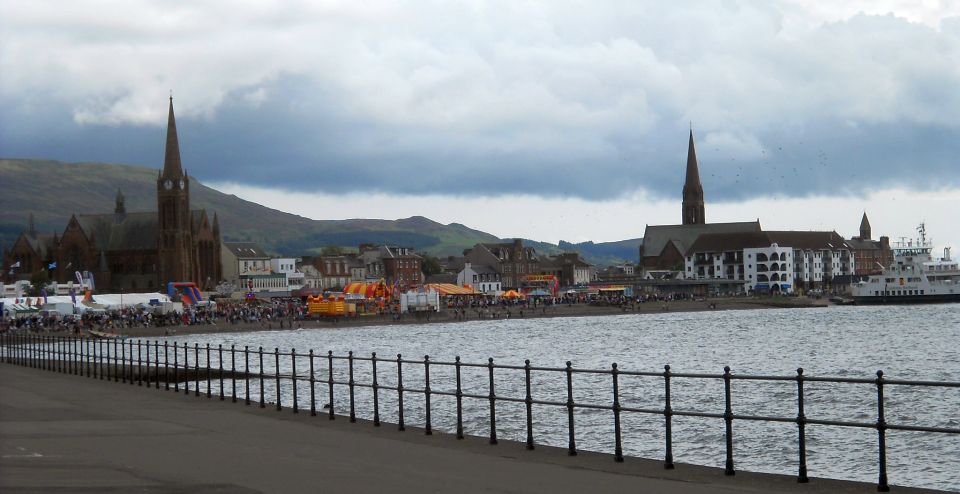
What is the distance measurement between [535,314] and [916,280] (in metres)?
57.2

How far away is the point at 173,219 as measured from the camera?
187m

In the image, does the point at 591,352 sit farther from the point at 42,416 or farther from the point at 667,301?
the point at 667,301

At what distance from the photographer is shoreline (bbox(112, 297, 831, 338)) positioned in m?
111

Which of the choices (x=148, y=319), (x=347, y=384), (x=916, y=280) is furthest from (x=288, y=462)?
(x=916, y=280)

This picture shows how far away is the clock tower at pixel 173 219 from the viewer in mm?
183675

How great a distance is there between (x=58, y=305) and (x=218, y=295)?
205 ft

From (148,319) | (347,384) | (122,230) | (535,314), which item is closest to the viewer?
(347,384)

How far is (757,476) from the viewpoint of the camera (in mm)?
13812

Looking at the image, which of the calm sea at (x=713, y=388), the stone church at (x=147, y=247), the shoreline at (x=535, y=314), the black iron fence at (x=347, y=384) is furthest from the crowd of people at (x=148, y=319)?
the stone church at (x=147, y=247)

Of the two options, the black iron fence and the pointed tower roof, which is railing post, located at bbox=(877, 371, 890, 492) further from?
the pointed tower roof

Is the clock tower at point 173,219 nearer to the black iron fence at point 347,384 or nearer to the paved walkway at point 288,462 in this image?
the black iron fence at point 347,384

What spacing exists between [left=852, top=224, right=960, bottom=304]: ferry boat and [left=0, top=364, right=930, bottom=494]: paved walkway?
16118 centimetres

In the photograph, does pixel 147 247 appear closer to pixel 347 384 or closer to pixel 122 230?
pixel 122 230

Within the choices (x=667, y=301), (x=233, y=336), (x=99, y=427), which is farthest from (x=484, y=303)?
(x=99, y=427)
